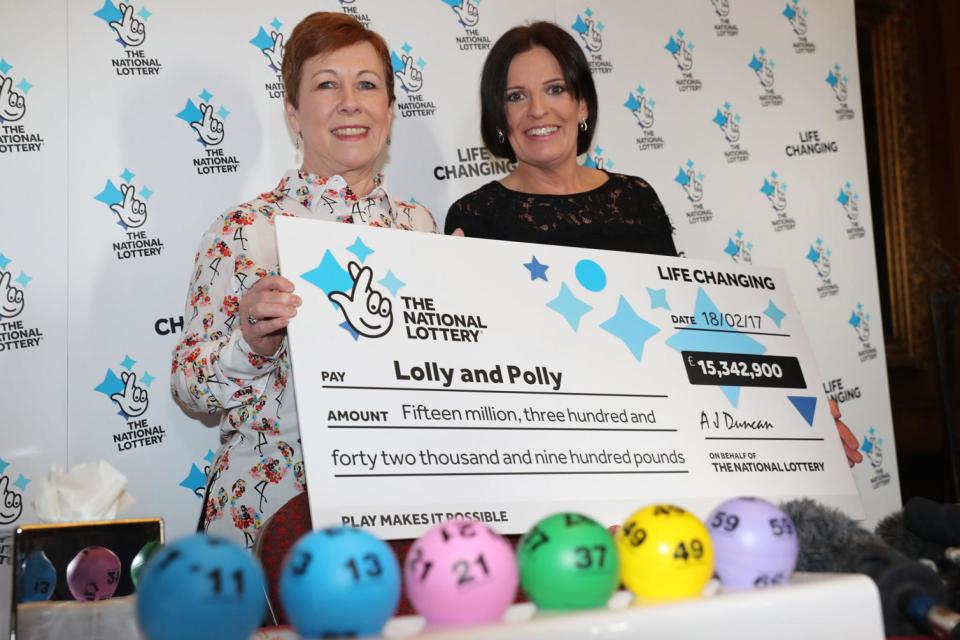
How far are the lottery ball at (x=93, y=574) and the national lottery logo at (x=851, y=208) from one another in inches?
137

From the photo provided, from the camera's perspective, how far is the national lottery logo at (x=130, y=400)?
10.3 feet

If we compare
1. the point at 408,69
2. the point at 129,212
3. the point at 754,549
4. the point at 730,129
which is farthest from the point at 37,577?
the point at 730,129

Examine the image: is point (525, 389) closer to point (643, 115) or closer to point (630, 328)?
point (630, 328)

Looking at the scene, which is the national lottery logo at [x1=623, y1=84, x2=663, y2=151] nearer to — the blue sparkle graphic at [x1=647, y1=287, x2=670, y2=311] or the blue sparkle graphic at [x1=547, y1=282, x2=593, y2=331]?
the blue sparkle graphic at [x1=647, y1=287, x2=670, y2=311]

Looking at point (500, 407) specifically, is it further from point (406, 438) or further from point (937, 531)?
point (937, 531)

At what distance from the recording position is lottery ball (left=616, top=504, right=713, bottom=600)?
1222 mm

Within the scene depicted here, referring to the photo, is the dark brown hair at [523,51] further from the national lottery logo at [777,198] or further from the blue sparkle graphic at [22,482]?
the blue sparkle graphic at [22,482]

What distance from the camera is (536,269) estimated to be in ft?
7.07

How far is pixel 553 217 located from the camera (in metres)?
2.86

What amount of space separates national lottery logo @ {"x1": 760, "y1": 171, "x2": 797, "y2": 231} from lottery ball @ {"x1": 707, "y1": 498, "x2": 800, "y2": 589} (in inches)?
119

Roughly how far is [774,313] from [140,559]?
1.67 m

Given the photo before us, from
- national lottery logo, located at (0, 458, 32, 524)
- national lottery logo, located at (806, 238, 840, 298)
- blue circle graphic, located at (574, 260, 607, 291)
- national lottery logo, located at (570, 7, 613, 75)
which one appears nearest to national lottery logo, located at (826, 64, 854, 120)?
national lottery logo, located at (806, 238, 840, 298)

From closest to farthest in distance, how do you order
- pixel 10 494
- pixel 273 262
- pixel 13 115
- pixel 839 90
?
pixel 273 262 < pixel 10 494 < pixel 13 115 < pixel 839 90

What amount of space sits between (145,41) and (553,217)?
1596mm
